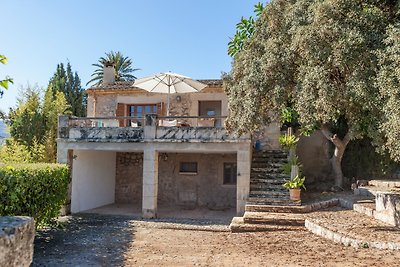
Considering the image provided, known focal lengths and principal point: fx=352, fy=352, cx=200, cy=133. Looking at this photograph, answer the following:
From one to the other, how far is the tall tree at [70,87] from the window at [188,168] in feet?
51.4

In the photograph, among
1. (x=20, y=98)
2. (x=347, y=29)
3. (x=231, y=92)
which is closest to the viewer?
(x=347, y=29)

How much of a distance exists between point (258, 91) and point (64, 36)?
7.22 metres

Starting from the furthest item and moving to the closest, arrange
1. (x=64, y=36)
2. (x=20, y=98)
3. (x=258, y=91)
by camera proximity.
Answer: (x=20, y=98)
(x=64, y=36)
(x=258, y=91)

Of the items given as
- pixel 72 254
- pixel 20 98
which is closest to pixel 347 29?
pixel 72 254

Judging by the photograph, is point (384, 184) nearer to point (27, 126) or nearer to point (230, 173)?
point (230, 173)

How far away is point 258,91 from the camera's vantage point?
9820mm

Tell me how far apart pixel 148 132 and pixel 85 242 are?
4992 mm

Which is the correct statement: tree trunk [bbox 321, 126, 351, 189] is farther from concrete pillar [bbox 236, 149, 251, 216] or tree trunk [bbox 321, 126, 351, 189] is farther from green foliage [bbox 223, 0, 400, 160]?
green foliage [bbox 223, 0, 400, 160]

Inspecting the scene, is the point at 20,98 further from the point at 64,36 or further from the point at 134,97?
the point at 64,36

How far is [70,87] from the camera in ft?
100

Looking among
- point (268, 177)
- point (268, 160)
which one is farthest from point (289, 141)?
point (268, 177)

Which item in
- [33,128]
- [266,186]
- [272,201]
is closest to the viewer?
[272,201]

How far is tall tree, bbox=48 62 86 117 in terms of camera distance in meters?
29.5

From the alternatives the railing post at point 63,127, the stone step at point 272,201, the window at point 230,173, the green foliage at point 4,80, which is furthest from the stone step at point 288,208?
the green foliage at point 4,80
